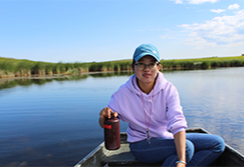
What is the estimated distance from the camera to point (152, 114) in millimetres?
2371

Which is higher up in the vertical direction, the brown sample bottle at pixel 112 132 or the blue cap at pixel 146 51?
the blue cap at pixel 146 51

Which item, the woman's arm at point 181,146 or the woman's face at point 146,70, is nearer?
the woman's arm at point 181,146

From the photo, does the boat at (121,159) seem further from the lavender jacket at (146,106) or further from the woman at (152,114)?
the lavender jacket at (146,106)

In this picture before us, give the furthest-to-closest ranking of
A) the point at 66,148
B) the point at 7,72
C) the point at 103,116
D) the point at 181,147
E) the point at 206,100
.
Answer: the point at 7,72
the point at 206,100
the point at 66,148
the point at 103,116
the point at 181,147

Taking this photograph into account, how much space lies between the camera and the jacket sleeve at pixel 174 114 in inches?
82.6

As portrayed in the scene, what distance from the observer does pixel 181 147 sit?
2057 mm

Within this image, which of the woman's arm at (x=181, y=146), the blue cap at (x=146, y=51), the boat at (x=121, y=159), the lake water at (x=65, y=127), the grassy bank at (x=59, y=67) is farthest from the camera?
the grassy bank at (x=59, y=67)

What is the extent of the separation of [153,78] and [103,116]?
2.36 feet

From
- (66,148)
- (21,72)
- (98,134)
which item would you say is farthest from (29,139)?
(21,72)

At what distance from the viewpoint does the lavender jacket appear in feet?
7.73

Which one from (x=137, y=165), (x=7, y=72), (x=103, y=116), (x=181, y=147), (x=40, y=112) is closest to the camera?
(x=181, y=147)

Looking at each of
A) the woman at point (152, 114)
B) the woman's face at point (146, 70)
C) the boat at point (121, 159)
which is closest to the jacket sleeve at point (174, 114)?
the woman at point (152, 114)

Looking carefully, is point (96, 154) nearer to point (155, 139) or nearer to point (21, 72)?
point (155, 139)

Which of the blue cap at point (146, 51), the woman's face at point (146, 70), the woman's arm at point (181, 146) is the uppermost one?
the blue cap at point (146, 51)
